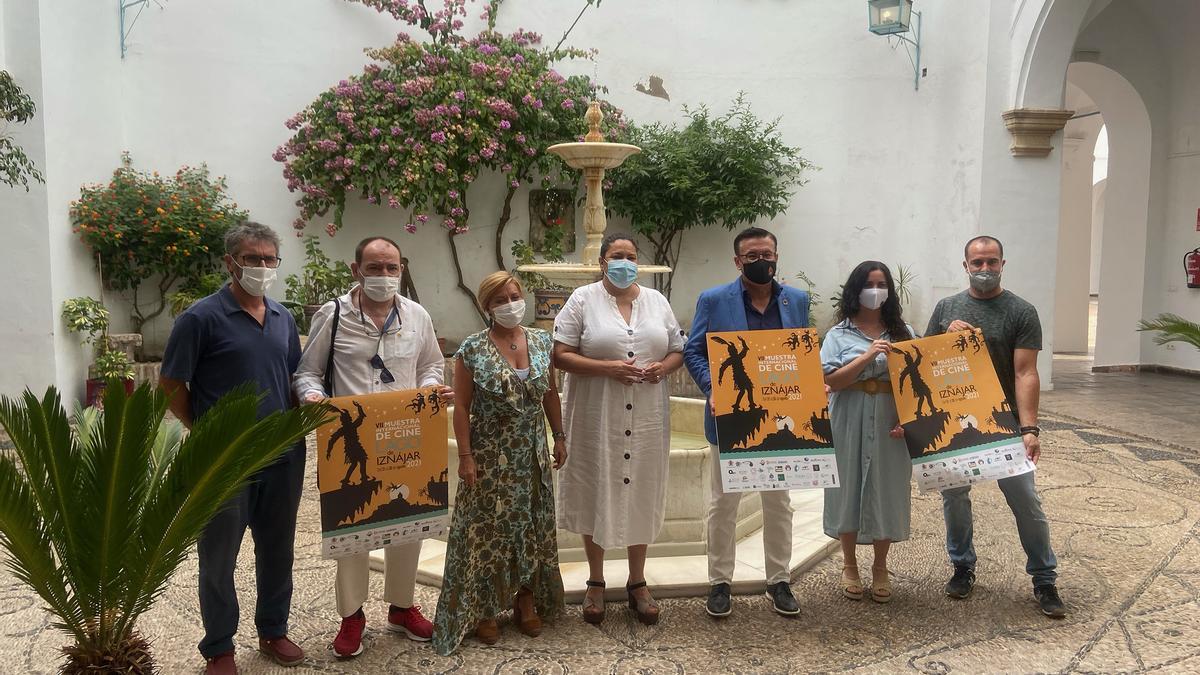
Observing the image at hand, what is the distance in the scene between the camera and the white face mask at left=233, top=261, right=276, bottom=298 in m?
3.33

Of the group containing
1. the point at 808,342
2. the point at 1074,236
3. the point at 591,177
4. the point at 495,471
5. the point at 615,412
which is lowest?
the point at 495,471

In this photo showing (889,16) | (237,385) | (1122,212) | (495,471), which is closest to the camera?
(237,385)

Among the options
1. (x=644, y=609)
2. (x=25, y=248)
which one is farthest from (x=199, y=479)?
(x=25, y=248)

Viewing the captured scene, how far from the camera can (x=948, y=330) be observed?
4.24m

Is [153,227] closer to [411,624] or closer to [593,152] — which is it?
[593,152]

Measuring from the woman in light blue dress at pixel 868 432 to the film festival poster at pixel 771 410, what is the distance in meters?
0.23

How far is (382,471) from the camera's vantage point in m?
3.52

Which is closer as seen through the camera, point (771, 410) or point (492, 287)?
point (492, 287)

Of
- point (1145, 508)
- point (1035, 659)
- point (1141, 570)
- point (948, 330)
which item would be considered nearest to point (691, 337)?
point (948, 330)

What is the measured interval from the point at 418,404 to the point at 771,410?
4.90 feet

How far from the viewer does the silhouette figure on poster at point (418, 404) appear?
3557 millimetres

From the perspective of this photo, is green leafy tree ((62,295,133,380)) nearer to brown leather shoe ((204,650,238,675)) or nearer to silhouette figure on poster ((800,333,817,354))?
brown leather shoe ((204,650,238,675))

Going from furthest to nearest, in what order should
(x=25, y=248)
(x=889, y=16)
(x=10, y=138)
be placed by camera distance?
1. (x=889, y=16)
2. (x=25, y=248)
3. (x=10, y=138)

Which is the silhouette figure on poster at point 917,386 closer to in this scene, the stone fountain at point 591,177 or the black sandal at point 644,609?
the black sandal at point 644,609
